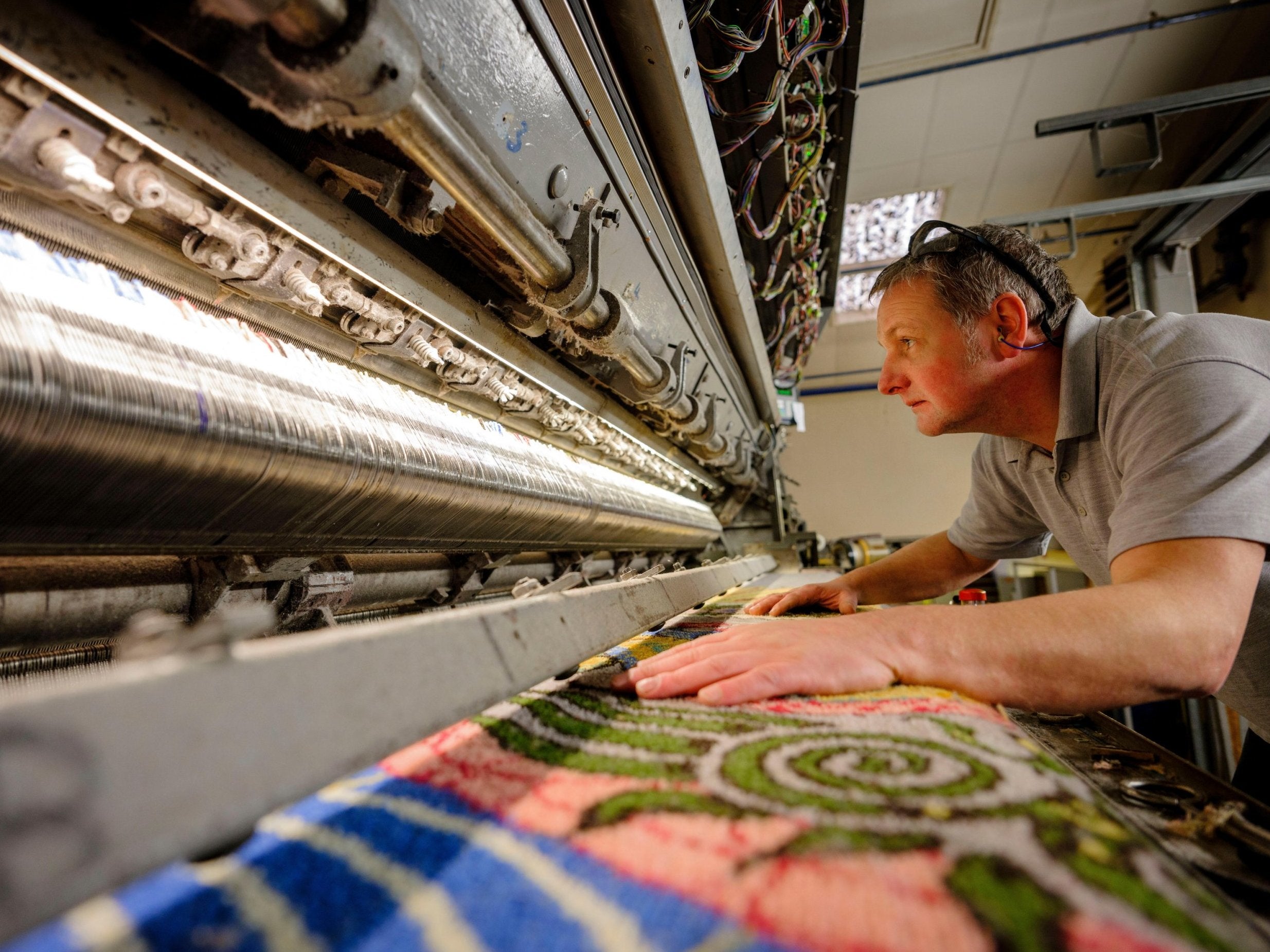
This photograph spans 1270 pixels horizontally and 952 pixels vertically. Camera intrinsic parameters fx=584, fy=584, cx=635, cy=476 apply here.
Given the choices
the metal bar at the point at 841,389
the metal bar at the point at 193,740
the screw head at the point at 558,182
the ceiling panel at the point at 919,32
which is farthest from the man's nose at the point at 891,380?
the metal bar at the point at 841,389

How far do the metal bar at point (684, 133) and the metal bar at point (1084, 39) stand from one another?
197cm

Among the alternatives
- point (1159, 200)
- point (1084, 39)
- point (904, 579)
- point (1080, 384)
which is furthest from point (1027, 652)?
point (1084, 39)

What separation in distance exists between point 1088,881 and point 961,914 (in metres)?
0.09

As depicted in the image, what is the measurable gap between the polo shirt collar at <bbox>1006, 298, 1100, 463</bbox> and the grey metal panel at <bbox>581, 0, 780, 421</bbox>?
79cm

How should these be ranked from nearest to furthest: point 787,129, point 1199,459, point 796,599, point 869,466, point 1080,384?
point 1199,459 → point 1080,384 → point 796,599 → point 787,129 → point 869,466

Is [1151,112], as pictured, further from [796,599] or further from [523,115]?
[523,115]

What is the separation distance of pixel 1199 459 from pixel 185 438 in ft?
3.98

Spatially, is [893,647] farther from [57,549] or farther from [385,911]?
[57,549]

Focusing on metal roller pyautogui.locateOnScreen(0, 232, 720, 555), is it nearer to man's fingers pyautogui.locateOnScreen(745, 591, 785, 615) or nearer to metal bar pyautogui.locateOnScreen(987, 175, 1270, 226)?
man's fingers pyautogui.locateOnScreen(745, 591, 785, 615)

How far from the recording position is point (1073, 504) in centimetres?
120

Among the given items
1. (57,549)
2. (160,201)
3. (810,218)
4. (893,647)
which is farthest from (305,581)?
(810,218)

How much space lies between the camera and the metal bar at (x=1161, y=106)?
246 cm

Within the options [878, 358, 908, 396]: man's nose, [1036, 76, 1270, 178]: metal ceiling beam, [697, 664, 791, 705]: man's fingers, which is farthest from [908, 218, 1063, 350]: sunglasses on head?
[1036, 76, 1270, 178]: metal ceiling beam

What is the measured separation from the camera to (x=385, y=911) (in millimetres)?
316
